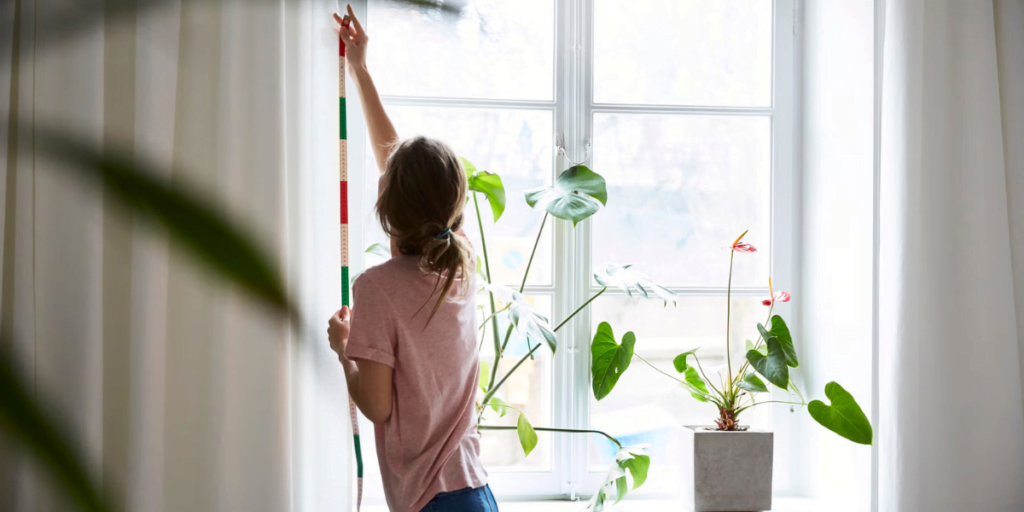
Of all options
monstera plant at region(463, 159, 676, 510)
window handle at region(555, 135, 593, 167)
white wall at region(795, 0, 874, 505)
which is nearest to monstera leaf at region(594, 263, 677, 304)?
monstera plant at region(463, 159, 676, 510)

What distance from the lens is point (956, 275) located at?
1786mm

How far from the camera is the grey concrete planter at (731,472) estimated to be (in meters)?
1.98

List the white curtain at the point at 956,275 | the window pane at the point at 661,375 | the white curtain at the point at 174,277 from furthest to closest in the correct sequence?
the window pane at the point at 661,375 < the white curtain at the point at 956,275 < the white curtain at the point at 174,277

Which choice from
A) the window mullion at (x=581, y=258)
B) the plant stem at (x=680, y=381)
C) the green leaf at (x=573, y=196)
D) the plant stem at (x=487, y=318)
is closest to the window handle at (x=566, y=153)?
the window mullion at (x=581, y=258)

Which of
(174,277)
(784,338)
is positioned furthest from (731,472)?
(174,277)

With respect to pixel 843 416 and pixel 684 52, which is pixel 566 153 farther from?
pixel 843 416

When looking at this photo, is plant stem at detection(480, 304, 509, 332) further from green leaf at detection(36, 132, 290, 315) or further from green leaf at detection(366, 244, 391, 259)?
green leaf at detection(36, 132, 290, 315)

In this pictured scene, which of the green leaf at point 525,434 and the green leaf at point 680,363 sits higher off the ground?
the green leaf at point 680,363

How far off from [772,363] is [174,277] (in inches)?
55.5

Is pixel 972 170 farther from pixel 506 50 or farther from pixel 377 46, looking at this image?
pixel 377 46

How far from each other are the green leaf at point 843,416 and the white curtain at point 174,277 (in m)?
1.17

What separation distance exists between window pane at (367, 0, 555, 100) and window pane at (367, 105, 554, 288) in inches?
2.5

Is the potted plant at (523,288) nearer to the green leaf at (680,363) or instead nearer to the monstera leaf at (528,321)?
the monstera leaf at (528,321)

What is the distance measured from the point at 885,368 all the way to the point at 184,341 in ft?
5.24
